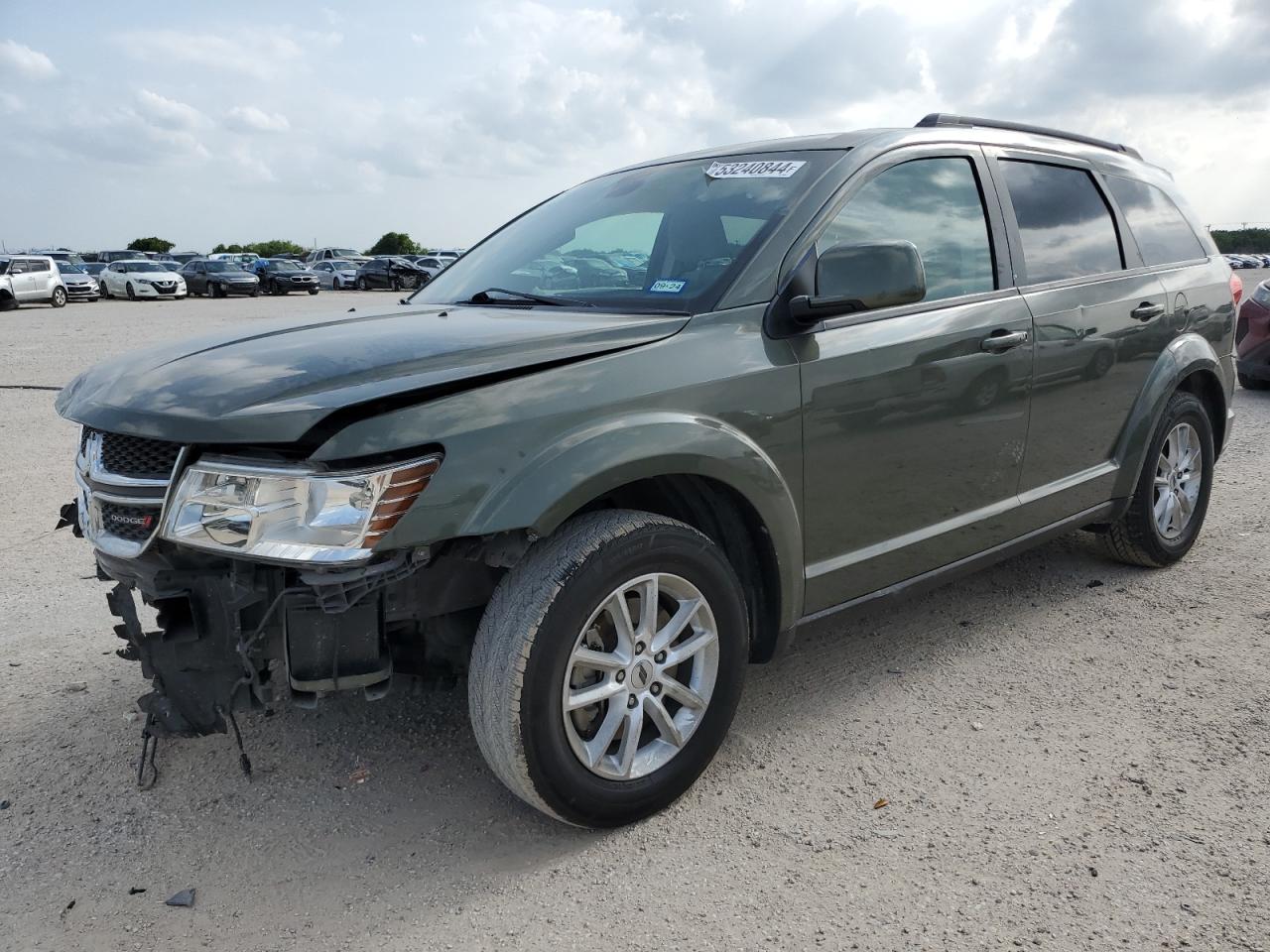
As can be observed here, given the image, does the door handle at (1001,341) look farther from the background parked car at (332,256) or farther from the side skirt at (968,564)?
the background parked car at (332,256)

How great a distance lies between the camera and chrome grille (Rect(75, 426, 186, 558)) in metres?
2.42

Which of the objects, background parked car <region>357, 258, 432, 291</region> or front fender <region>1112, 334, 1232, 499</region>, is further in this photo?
background parked car <region>357, 258, 432, 291</region>

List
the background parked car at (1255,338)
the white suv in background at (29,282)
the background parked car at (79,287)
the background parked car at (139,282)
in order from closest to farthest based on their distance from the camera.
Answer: the background parked car at (1255,338)
the white suv in background at (29,282)
the background parked car at (79,287)
the background parked car at (139,282)

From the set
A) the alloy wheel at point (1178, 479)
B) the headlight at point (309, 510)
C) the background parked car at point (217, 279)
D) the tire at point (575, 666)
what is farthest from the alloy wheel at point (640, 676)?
the background parked car at point (217, 279)

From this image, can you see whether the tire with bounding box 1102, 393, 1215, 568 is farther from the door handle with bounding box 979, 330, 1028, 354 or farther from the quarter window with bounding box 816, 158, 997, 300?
the quarter window with bounding box 816, 158, 997, 300

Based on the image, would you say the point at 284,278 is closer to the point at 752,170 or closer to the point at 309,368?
the point at 752,170

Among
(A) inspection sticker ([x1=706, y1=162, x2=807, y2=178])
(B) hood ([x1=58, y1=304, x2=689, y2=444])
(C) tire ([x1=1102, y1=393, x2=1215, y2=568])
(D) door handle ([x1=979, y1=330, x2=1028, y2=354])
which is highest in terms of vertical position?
(A) inspection sticker ([x1=706, y1=162, x2=807, y2=178])

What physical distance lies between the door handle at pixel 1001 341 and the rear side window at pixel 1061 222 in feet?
1.07

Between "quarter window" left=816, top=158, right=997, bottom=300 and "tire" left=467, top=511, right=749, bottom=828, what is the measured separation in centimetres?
114

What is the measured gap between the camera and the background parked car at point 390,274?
3756 centimetres

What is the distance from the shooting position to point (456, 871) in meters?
2.55

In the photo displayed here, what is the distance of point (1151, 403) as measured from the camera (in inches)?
168

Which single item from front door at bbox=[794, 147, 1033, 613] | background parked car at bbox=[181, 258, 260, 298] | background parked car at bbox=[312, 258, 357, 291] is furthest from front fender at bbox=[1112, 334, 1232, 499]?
background parked car at bbox=[312, 258, 357, 291]

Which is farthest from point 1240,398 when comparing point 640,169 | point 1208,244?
point 640,169
